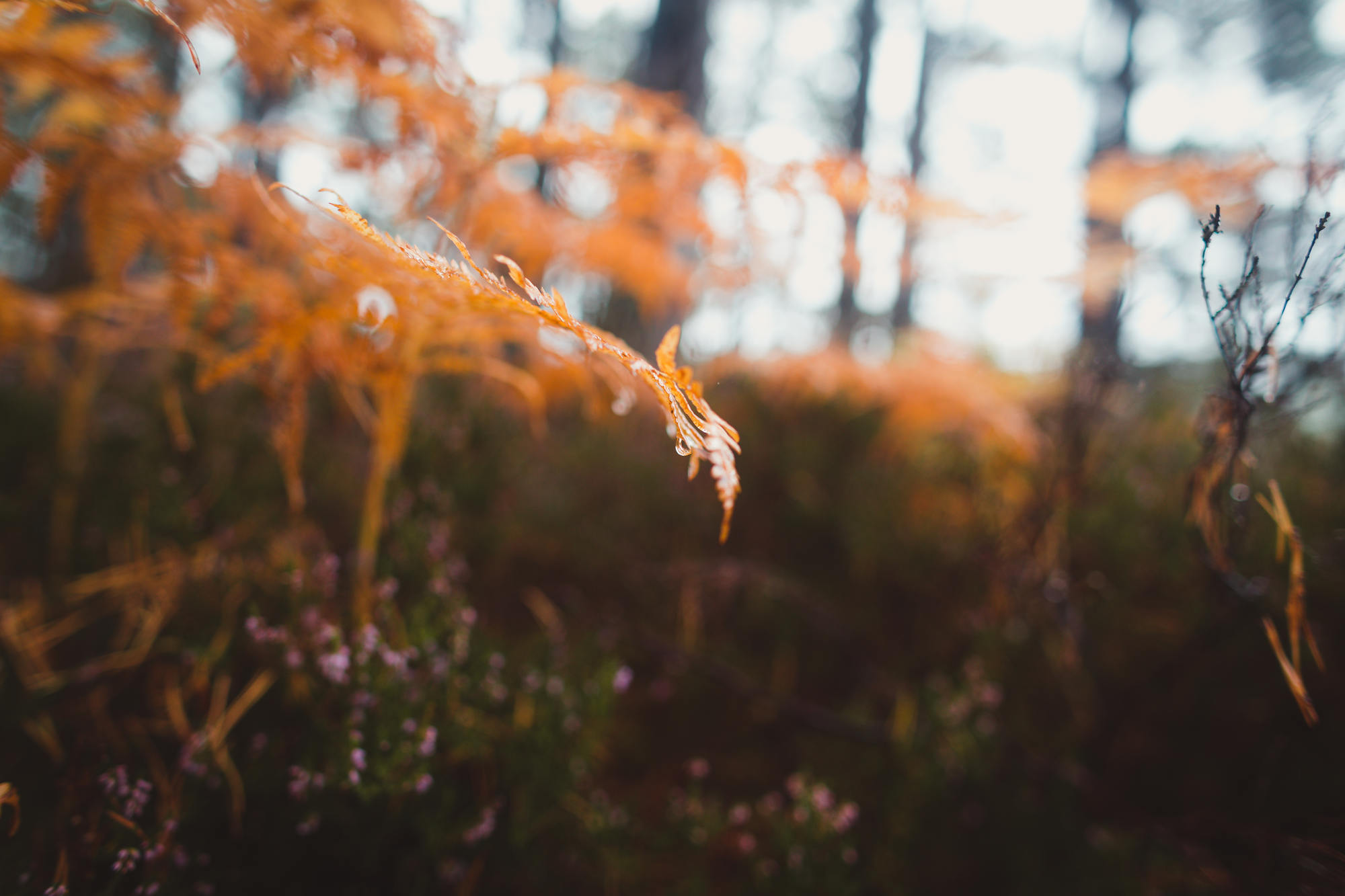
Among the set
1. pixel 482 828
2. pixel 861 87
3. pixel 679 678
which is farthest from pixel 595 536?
pixel 861 87

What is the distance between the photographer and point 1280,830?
1.24 metres

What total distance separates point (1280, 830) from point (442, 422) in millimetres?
2204

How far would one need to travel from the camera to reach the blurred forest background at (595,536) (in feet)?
3.67

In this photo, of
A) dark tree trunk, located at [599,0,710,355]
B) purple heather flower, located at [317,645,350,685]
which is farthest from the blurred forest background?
dark tree trunk, located at [599,0,710,355]

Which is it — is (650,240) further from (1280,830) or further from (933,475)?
(1280,830)

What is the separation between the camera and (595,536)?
7.85 ft

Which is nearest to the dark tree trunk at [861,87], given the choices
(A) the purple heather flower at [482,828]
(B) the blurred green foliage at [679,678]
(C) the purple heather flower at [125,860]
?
(B) the blurred green foliage at [679,678]

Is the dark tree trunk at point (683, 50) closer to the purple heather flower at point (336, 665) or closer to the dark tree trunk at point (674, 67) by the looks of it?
the dark tree trunk at point (674, 67)

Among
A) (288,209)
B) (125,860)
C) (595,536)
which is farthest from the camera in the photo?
(595,536)

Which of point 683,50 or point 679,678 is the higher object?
point 683,50

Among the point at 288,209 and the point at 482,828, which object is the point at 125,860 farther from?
the point at 288,209

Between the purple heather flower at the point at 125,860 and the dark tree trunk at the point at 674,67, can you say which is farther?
the dark tree trunk at the point at 674,67

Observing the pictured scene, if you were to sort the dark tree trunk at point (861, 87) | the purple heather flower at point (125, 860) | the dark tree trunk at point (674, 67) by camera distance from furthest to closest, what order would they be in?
the dark tree trunk at point (861, 87) → the dark tree trunk at point (674, 67) → the purple heather flower at point (125, 860)

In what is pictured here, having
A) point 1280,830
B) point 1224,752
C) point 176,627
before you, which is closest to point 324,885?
point 176,627
